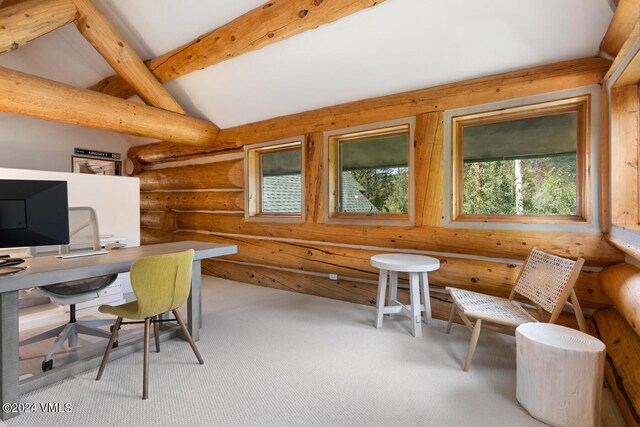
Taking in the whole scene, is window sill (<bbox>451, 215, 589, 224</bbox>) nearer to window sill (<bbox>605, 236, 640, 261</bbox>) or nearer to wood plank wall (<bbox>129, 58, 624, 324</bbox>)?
wood plank wall (<bbox>129, 58, 624, 324</bbox>)

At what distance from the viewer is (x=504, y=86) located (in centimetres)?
299

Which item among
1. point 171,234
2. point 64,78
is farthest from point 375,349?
point 64,78

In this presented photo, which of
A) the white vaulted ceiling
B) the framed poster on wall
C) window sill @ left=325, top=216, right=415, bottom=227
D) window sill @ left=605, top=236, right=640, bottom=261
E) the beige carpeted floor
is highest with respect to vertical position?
the white vaulted ceiling

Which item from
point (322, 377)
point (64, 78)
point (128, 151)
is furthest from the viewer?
point (128, 151)

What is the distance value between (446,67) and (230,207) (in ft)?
12.4

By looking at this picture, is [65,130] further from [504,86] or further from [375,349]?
[504,86]

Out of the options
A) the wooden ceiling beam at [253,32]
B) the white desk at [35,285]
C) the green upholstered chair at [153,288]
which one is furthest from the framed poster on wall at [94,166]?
the green upholstered chair at [153,288]

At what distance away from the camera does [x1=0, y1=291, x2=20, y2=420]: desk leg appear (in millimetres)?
1857

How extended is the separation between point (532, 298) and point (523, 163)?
1.30 metres

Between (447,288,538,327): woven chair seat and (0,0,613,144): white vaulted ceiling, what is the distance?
2.09 metres

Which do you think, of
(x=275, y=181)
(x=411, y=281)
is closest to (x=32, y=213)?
(x=411, y=281)

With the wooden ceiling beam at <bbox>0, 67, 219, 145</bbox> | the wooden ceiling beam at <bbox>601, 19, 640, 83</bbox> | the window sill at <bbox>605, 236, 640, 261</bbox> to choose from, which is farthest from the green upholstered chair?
the wooden ceiling beam at <bbox>601, 19, 640, 83</bbox>

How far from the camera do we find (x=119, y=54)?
13.8ft

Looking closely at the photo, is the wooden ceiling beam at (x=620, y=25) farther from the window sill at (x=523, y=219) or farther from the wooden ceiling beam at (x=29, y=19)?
the wooden ceiling beam at (x=29, y=19)
